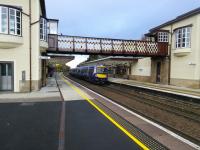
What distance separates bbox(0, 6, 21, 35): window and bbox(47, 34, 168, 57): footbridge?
7811 mm

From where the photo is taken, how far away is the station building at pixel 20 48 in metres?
16.1

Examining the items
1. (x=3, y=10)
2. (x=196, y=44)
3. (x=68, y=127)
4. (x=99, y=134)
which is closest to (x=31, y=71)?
(x=3, y=10)

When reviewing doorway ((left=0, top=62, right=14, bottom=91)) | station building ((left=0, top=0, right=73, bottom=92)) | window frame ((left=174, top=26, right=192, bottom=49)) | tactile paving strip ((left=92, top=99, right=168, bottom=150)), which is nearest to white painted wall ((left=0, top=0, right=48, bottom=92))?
station building ((left=0, top=0, right=73, bottom=92))

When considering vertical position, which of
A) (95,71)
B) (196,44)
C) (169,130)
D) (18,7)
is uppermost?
(18,7)

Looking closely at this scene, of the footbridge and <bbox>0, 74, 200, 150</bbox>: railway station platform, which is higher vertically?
the footbridge

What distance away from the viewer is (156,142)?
19.5 feet

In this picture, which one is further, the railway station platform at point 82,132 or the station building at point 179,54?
the station building at point 179,54

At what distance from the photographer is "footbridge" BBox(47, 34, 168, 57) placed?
82.8 feet

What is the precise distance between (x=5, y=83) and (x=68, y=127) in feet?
38.8

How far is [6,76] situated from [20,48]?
2.57m


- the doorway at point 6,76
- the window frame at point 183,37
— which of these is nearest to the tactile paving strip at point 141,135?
the doorway at point 6,76

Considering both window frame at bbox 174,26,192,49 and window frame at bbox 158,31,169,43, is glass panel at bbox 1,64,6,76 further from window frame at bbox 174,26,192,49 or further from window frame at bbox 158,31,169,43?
window frame at bbox 158,31,169,43

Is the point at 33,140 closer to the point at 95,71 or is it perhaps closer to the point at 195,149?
the point at 195,149

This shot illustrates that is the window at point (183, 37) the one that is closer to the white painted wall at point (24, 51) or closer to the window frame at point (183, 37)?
the window frame at point (183, 37)
